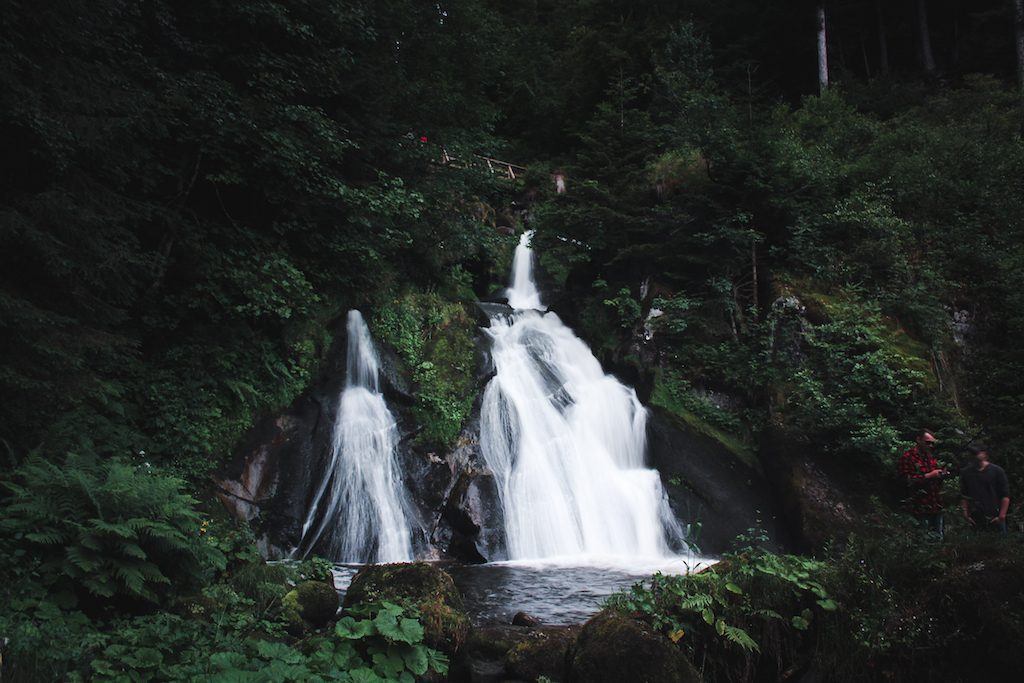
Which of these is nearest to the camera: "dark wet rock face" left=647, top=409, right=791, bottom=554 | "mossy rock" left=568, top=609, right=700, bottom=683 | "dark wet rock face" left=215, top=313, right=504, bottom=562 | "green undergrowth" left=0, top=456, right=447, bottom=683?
"green undergrowth" left=0, top=456, right=447, bottom=683

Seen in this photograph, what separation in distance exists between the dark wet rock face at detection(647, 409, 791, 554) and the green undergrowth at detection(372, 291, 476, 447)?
4297 mm

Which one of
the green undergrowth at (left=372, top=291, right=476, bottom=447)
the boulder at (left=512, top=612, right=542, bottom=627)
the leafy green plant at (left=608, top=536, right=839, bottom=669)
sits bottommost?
the boulder at (left=512, top=612, right=542, bottom=627)

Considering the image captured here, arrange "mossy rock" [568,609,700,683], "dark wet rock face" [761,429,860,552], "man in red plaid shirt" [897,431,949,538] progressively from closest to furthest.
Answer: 1. "mossy rock" [568,609,700,683]
2. "man in red plaid shirt" [897,431,949,538]
3. "dark wet rock face" [761,429,860,552]

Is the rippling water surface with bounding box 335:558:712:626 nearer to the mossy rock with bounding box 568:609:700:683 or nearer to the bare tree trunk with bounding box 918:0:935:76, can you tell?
the mossy rock with bounding box 568:609:700:683

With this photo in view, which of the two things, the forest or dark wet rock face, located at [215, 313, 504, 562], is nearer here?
the forest

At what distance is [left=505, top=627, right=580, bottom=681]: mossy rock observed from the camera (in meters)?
4.93

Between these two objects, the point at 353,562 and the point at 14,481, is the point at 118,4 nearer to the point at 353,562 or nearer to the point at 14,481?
the point at 14,481

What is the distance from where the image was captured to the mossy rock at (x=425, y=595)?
5.20 metres

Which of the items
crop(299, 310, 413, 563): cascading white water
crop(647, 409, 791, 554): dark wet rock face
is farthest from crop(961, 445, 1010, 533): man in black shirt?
crop(299, 310, 413, 563): cascading white water

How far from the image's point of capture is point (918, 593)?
13.5 ft

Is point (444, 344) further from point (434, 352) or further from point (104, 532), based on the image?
point (104, 532)

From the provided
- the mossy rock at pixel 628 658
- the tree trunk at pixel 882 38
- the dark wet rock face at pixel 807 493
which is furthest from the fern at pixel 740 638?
the tree trunk at pixel 882 38

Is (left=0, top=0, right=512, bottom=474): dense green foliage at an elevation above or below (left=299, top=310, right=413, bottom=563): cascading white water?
above

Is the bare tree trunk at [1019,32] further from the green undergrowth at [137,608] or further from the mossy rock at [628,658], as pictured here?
the green undergrowth at [137,608]
